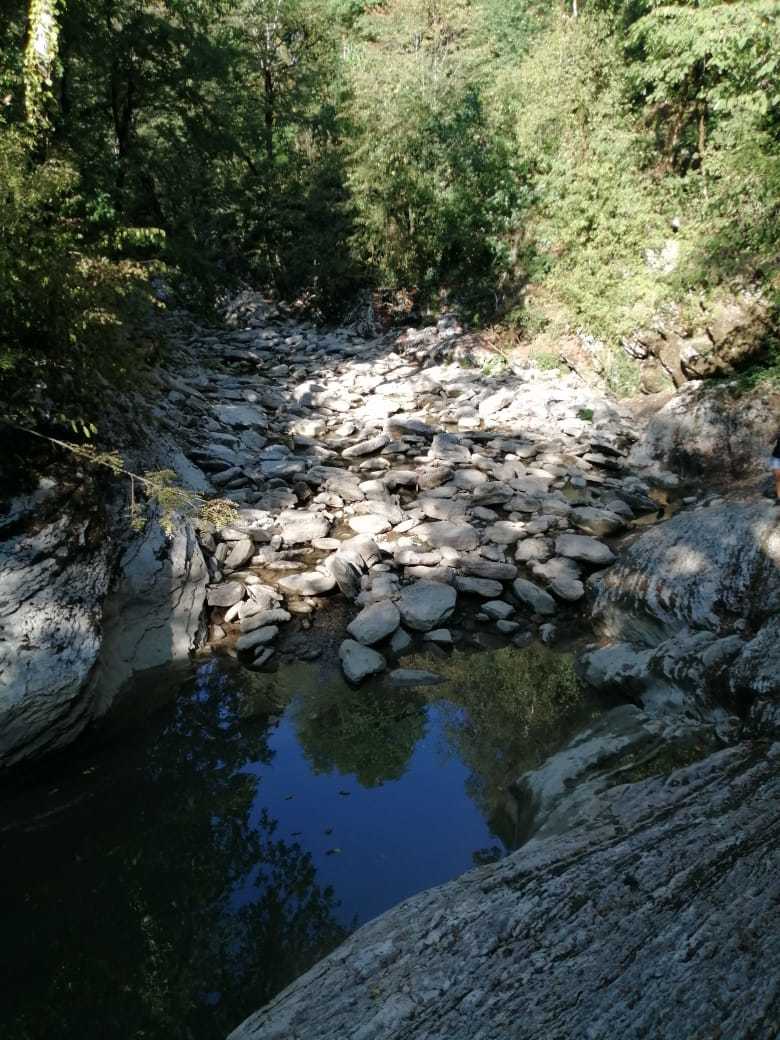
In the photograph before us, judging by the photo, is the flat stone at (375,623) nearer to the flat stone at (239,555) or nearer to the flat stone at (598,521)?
the flat stone at (239,555)

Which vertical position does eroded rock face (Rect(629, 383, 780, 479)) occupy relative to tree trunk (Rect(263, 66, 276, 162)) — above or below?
below

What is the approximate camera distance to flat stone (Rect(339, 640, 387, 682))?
5.15 metres

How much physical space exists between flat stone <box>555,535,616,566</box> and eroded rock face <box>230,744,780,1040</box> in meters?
3.78

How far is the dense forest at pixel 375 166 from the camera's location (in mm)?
5227

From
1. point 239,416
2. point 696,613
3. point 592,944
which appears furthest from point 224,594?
point 239,416

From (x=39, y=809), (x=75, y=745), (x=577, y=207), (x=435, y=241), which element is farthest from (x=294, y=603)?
(x=435, y=241)

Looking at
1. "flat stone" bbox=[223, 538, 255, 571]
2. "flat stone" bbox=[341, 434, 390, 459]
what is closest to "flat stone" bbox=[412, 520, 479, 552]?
"flat stone" bbox=[223, 538, 255, 571]

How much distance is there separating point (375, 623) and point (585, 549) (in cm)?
241

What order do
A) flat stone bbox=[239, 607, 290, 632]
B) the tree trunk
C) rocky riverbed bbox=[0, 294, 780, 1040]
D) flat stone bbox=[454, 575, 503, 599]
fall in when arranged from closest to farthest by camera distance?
1. rocky riverbed bbox=[0, 294, 780, 1040]
2. flat stone bbox=[239, 607, 290, 632]
3. flat stone bbox=[454, 575, 503, 599]
4. the tree trunk

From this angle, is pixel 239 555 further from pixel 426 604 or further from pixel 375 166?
pixel 375 166

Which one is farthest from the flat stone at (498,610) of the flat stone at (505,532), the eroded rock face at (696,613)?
the flat stone at (505,532)

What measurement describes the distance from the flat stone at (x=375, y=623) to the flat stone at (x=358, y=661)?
127 mm

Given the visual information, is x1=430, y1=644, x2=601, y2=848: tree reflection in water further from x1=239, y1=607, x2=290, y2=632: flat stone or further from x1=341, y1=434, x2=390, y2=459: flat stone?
x1=341, y1=434, x2=390, y2=459: flat stone

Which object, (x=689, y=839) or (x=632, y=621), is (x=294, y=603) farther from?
(x=689, y=839)
